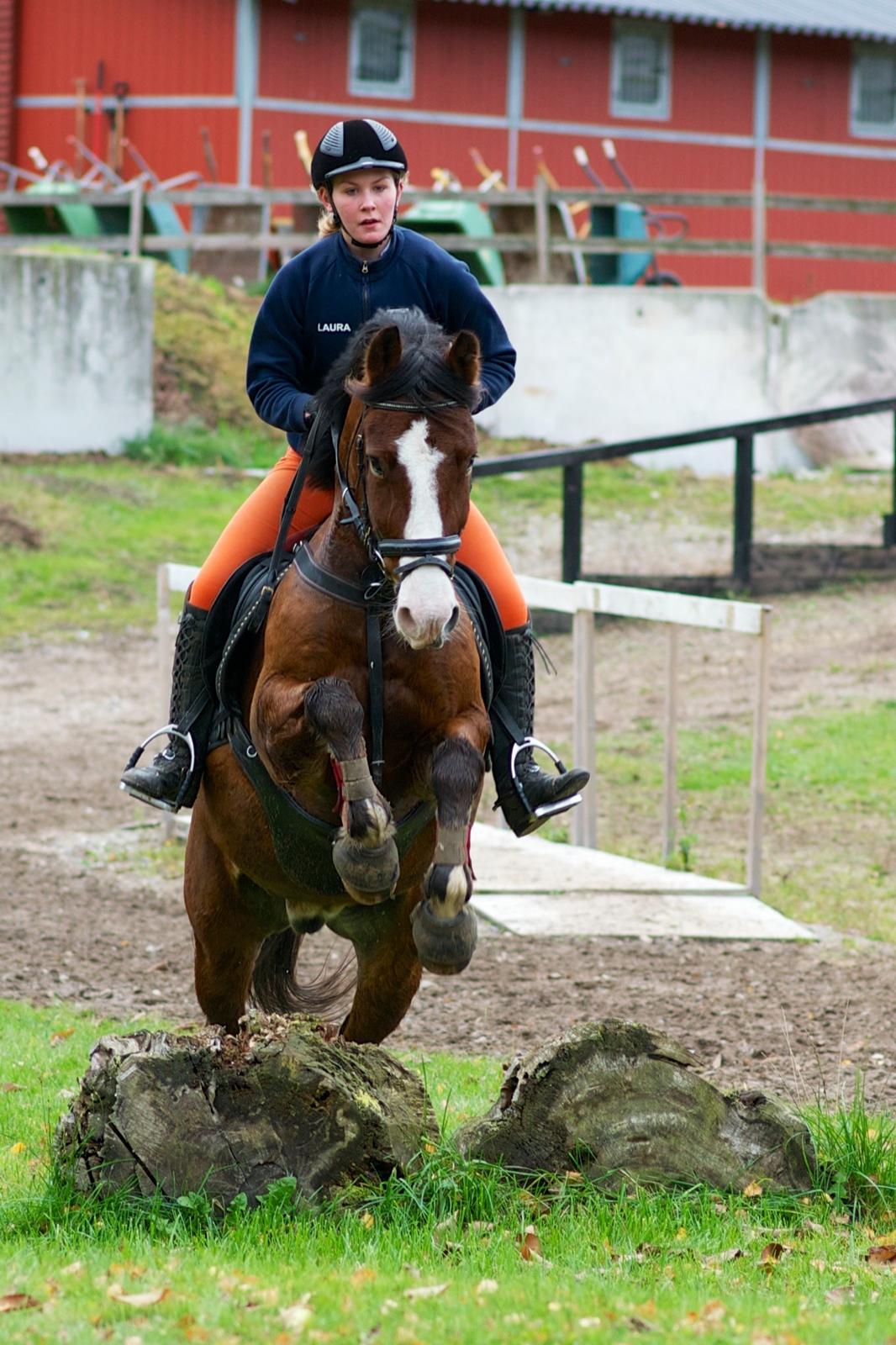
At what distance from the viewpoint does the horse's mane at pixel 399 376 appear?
15.5 feet

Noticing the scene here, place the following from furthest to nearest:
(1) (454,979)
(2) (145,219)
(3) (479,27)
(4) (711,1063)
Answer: (3) (479,27) < (2) (145,219) < (1) (454,979) < (4) (711,1063)

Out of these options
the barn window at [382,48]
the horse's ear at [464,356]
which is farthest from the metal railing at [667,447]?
the barn window at [382,48]

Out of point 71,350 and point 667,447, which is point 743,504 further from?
point 71,350

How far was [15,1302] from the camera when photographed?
12.9 ft

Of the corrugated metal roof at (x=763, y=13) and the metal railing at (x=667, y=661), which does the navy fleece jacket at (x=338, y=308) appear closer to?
the metal railing at (x=667, y=661)

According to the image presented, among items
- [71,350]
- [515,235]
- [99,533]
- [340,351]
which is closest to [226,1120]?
[340,351]

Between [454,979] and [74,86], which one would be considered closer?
[454,979]

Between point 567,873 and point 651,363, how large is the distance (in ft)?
43.5

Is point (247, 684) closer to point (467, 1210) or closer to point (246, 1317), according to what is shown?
point (467, 1210)

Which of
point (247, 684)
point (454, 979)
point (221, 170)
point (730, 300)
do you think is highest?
point (221, 170)

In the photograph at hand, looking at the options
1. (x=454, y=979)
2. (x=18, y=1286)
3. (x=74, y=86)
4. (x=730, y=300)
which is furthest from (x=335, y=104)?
(x=18, y=1286)

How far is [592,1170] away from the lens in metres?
4.94

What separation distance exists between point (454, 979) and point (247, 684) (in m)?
3.18

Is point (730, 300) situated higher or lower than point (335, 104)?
lower
